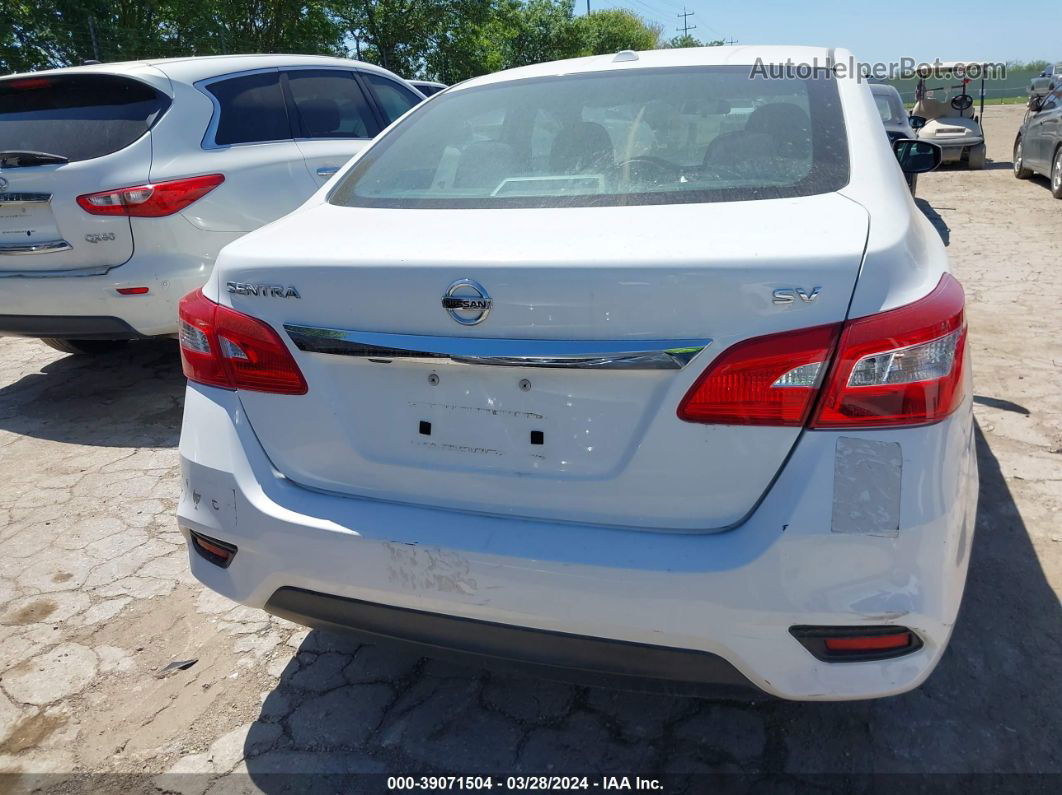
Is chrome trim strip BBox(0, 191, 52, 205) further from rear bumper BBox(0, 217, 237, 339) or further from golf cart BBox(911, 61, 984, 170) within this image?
golf cart BBox(911, 61, 984, 170)

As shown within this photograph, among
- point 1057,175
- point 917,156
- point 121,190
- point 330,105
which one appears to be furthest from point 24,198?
point 1057,175

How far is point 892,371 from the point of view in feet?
4.97

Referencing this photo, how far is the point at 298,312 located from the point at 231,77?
349cm

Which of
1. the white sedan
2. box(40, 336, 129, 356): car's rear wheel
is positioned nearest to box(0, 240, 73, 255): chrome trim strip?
box(40, 336, 129, 356): car's rear wheel

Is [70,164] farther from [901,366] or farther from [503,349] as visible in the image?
[901,366]

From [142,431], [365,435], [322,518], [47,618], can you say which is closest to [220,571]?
[322,518]

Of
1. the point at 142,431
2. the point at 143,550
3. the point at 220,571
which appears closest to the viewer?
the point at 220,571

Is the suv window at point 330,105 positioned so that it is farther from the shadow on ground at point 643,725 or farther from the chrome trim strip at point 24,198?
the shadow on ground at point 643,725

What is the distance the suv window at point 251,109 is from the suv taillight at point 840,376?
3751mm

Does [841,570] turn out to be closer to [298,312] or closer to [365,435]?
[365,435]

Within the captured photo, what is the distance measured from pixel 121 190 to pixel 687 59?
279cm

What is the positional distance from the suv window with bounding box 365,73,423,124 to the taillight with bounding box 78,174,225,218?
1.85 meters

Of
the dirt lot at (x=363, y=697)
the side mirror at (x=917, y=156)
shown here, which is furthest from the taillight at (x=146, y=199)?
the side mirror at (x=917, y=156)

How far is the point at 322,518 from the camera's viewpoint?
1832mm
